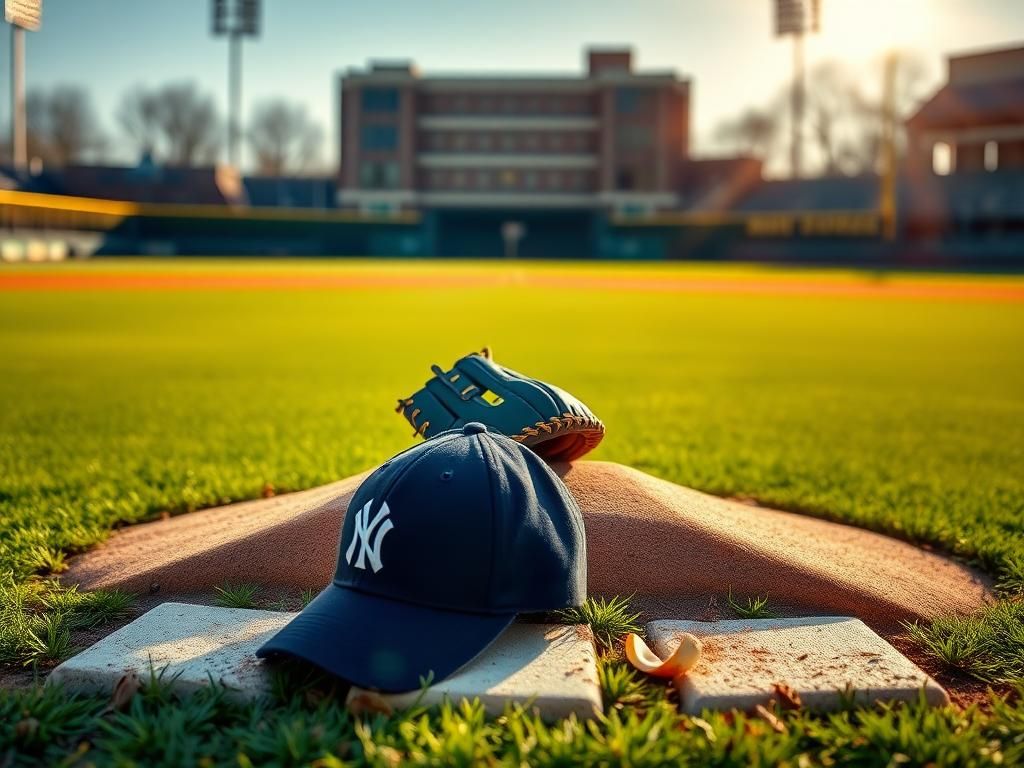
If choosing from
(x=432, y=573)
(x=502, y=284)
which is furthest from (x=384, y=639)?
(x=502, y=284)

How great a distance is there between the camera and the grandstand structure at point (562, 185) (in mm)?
54750

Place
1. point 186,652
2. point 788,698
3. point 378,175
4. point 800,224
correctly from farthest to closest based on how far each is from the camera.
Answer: point 378,175
point 800,224
point 186,652
point 788,698

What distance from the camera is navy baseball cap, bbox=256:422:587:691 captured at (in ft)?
8.32

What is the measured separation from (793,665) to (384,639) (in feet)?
3.92

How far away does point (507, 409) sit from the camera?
12.0ft

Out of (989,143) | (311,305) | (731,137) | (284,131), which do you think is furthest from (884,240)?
(284,131)

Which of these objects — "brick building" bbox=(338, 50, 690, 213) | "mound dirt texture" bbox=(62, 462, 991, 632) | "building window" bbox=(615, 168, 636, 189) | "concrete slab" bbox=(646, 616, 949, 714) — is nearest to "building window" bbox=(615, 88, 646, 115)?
"brick building" bbox=(338, 50, 690, 213)

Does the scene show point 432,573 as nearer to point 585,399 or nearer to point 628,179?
point 585,399

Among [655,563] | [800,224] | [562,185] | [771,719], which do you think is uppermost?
[562,185]

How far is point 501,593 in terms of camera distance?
8.78 ft

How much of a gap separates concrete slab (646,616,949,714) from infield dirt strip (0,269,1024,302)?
24331 mm

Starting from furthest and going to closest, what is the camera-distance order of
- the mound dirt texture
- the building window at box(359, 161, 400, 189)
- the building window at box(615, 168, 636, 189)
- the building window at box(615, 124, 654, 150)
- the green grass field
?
the building window at box(359, 161, 400, 189)
the building window at box(615, 168, 636, 189)
the building window at box(615, 124, 654, 150)
the green grass field
the mound dirt texture

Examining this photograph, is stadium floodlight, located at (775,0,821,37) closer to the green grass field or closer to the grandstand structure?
the grandstand structure

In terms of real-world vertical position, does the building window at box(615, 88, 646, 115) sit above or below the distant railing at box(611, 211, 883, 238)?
above
